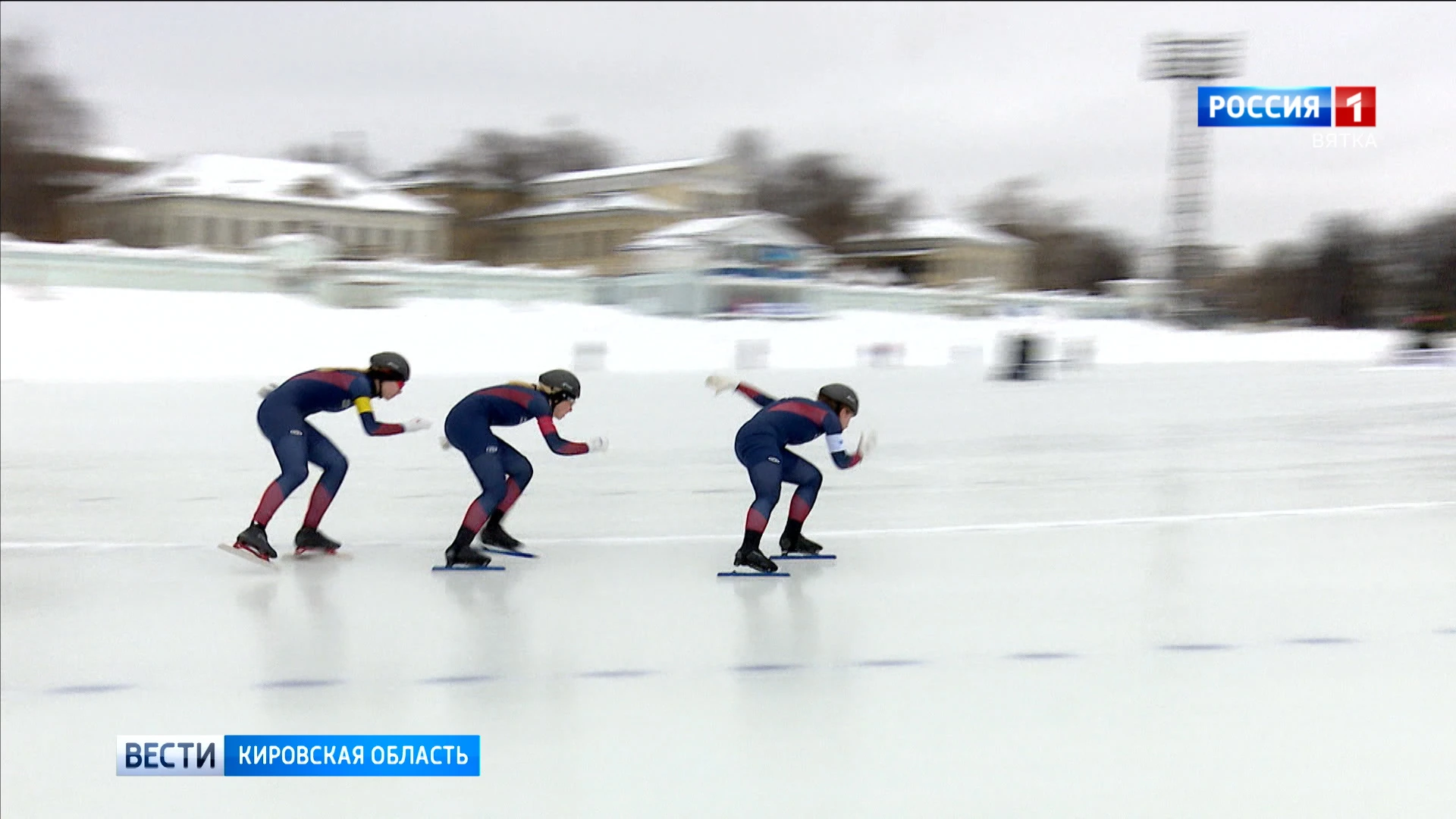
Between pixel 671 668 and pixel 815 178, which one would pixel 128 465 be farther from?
pixel 815 178

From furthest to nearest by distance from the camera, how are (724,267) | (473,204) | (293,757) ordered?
(724,267) → (473,204) → (293,757)

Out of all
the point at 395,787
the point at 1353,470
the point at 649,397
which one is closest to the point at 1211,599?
the point at 395,787

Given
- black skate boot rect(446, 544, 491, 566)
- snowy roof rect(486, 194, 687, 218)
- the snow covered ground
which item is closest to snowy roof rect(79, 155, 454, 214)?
snowy roof rect(486, 194, 687, 218)

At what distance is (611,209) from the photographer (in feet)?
40.1

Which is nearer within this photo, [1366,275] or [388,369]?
[1366,275]

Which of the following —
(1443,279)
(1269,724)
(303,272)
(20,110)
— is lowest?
(1269,724)

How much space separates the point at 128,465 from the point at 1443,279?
6.81m

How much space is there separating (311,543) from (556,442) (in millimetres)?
1165

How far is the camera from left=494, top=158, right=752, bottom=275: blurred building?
10.3m

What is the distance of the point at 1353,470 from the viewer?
7.01 meters

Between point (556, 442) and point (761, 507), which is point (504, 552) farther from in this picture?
point (761, 507)

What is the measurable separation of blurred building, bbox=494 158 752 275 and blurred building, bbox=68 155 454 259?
83cm
